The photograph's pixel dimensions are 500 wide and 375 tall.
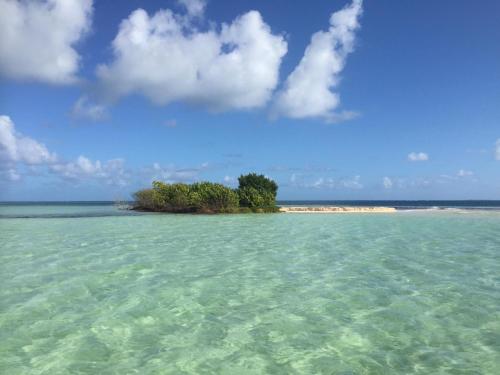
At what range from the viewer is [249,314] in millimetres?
8891

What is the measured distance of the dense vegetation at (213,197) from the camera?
194 feet

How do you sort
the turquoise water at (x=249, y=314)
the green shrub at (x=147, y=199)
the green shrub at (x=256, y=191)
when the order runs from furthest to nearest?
the green shrub at (x=147, y=199), the green shrub at (x=256, y=191), the turquoise water at (x=249, y=314)

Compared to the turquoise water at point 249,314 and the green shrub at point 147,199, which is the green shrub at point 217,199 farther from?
the turquoise water at point 249,314

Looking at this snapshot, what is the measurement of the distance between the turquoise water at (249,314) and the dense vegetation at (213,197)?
41.8 meters

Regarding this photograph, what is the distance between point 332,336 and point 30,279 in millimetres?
9330

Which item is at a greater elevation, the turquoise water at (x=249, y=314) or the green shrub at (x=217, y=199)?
the green shrub at (x=217, y=199)

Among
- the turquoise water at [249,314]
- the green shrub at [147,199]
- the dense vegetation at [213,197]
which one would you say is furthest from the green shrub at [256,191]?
the turquoise water at [249,314]

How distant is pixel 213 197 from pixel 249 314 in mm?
50543

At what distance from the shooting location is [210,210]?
5888 centimetres

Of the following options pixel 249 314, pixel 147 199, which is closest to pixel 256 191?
pixel 147 199

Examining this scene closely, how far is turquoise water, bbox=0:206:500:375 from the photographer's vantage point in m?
6.47

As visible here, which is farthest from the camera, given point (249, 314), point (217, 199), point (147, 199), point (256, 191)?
point (147, 199)

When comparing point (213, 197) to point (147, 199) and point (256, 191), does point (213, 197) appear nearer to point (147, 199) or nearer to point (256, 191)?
point (256, 191)

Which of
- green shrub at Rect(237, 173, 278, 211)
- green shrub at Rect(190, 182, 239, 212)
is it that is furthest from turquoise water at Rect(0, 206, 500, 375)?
green shrub at Rect(237, 173, 278, 211)
